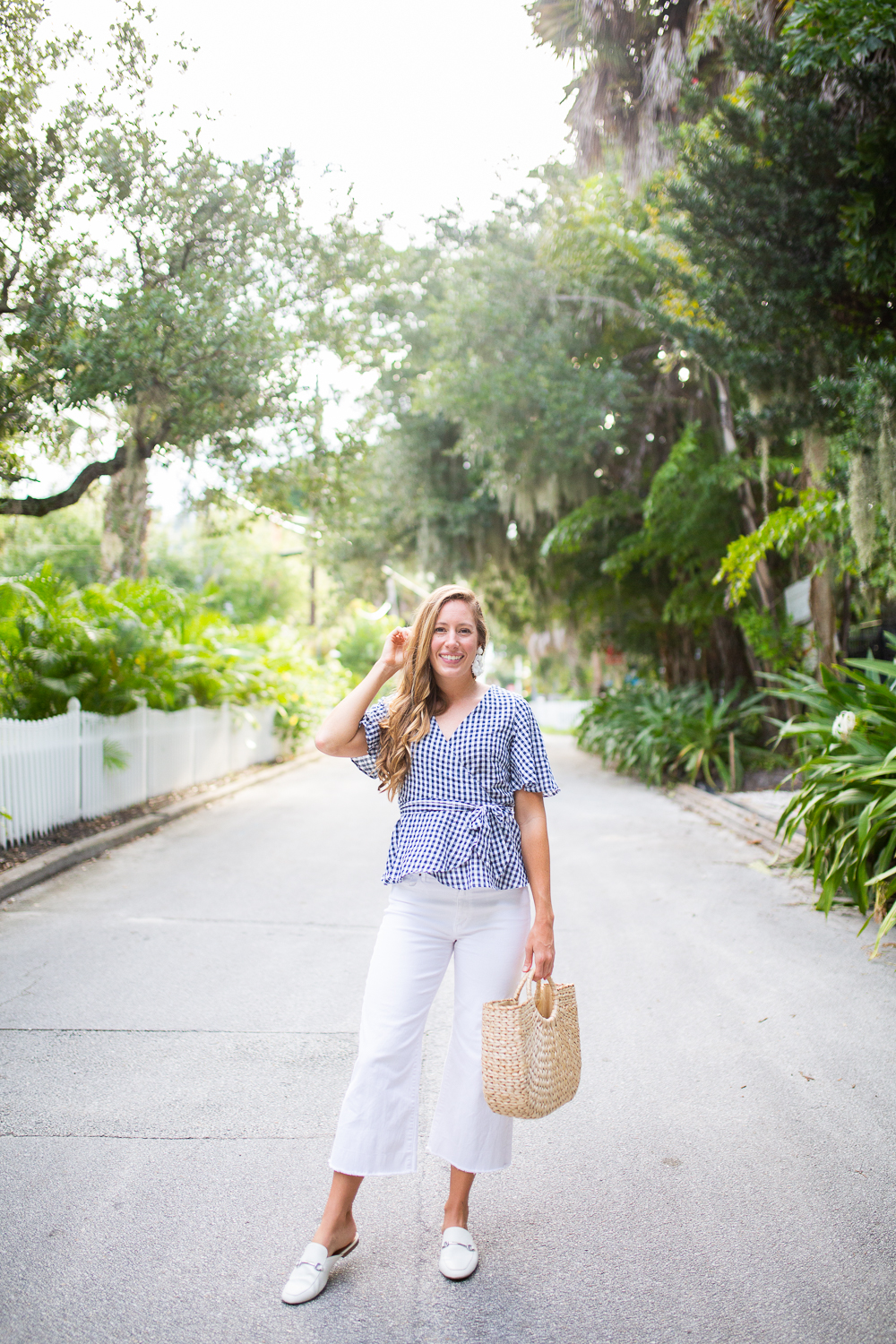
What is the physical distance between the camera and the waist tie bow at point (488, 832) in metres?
2.81

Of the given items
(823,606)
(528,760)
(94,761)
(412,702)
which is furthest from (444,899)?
(823,606)

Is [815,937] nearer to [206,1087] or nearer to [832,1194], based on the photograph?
[832,1194]

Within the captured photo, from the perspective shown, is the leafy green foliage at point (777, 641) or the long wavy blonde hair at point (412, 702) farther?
the leafy green foliage at point (777, 641)

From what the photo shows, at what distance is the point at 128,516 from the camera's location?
36.9 ft

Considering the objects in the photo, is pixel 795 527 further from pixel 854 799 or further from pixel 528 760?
pixel 528 760

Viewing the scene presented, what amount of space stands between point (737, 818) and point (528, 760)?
27.9 ft

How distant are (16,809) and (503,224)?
12.0 metres

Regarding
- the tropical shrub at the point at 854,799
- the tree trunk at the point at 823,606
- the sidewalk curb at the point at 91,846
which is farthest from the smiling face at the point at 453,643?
the tree trunk at the point at 823,606

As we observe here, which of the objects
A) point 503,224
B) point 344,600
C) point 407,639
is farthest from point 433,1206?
point 344,600

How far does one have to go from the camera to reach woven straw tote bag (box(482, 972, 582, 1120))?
8.49 ft

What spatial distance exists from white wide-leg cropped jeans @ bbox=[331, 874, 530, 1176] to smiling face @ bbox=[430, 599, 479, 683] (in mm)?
598

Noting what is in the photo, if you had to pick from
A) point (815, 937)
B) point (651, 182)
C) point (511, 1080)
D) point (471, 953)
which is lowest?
point (815, 937)

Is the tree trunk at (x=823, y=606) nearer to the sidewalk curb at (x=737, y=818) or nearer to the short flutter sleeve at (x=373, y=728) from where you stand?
the sidewalk curb at (x=737, y=818)

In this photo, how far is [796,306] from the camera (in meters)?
7.88
